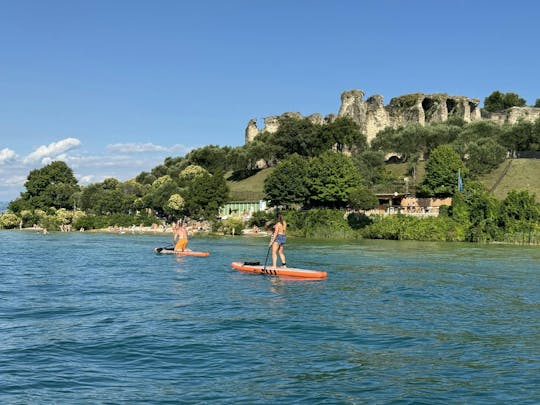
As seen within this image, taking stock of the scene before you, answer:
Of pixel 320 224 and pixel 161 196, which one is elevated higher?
pixel 161 196

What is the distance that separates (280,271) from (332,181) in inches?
2229

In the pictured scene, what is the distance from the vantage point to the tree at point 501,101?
169m

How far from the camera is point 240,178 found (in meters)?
136

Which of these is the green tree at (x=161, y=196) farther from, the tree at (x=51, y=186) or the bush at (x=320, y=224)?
the bush at (x=320, y=224)

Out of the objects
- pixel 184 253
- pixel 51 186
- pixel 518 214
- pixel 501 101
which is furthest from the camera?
pixel 501 101

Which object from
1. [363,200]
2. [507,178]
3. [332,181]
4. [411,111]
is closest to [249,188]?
[332,181]

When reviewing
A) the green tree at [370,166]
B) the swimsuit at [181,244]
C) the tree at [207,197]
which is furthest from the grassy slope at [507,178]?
the swimsuit at [181,244]

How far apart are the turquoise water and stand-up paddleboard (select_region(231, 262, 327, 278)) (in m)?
0.58

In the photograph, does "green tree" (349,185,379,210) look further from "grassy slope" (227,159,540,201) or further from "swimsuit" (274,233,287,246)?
"swimsuit" (274,233,287,246)

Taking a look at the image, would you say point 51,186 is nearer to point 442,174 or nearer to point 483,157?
point 442,174

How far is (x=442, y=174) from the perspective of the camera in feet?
290

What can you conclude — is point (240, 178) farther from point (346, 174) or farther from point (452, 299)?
point (452, 299)

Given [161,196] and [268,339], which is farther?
[161,196]

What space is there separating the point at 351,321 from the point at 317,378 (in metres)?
6.46
